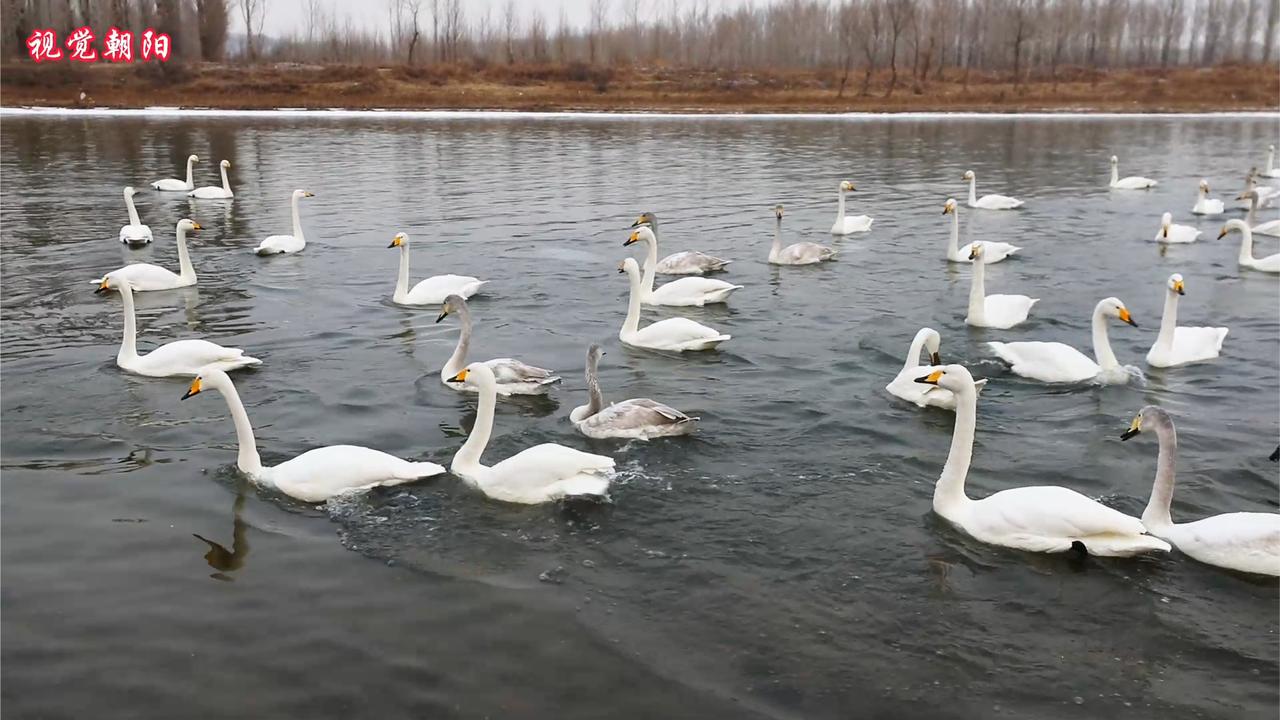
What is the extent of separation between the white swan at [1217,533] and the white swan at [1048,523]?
0.22m

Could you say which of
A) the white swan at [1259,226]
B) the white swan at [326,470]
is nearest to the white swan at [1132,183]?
the white swan at [1259,226]

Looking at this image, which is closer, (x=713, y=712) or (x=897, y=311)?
(x=713, y=712)

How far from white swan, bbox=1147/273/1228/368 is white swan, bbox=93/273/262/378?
863cm

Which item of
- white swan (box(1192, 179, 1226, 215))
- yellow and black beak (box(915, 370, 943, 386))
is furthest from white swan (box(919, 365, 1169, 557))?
white swan (box(1192, 179, 1226, 215))

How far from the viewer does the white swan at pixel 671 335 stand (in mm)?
10781

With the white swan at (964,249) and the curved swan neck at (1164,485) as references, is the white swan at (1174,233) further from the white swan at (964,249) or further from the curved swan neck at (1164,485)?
the curved swan neck at (1164,485)

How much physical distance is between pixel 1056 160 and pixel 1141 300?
65.1 feet

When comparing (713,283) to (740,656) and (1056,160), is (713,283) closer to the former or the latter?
(740,656)

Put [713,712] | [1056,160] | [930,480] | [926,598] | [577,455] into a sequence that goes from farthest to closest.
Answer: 1. [1056,160]
2. [930,480]
3. [577,455]
4. [926,598]
5. [713,712]

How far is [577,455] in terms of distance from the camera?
7008 millimetres

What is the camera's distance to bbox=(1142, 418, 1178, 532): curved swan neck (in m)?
6.48

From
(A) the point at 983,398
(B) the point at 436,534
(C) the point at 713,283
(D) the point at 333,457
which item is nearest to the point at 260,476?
(D) the point at 333,457

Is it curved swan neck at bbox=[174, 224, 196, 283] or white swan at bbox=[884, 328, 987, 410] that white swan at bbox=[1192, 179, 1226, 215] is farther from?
curved swan neck at bbox=[174, 224, 196, 283]

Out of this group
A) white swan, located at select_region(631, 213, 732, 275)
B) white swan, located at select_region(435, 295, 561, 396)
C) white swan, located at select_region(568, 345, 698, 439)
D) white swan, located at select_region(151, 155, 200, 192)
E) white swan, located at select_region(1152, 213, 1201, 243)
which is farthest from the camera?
white swan, located at select_region(151, 155, 200, 192)
